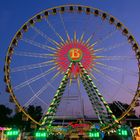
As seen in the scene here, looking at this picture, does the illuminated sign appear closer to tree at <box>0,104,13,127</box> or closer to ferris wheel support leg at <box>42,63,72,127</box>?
ferris wheel support leg at <box>42,63,72,127</box>

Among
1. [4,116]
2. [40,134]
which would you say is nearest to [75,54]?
[40,134]

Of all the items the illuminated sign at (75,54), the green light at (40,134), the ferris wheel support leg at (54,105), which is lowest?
the green light at (40,134)

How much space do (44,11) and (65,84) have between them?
28.1 ft

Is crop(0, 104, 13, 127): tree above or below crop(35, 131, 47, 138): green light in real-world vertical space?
above

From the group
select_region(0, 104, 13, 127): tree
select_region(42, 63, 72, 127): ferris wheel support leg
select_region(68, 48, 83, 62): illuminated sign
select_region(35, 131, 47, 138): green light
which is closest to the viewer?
select_region(35, 131, 47, 138): green light

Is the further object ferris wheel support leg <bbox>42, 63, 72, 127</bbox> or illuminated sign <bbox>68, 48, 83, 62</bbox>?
ferris wheel support leg <bbox>42, 63, 72, 127</bbox>

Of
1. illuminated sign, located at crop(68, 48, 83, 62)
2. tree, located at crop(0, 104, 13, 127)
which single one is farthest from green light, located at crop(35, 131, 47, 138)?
tree, located at crop(0, 104, 13, 127)

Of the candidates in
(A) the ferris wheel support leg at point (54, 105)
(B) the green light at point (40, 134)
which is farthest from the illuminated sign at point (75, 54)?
(B) the green light at point (40, 134)

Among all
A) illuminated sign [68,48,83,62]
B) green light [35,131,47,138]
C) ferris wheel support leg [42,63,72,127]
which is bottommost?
green light [35,131,47,138]

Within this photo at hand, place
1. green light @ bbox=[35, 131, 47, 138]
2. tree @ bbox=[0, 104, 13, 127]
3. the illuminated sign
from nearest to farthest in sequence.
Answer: green light @ bbox=[35, 131, 47, 138] < the illuminated sign < tree @ bbox=[0, 104, 13, 127]

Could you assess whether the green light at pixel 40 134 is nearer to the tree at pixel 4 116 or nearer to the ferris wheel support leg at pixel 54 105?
the ferris wheel support leg at pixel 54 105

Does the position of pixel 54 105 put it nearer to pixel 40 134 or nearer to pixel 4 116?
pixel 40 134

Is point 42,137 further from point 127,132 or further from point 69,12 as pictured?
point 69,12

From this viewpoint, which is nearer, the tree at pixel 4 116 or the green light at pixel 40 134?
the green light at pixel 40 134
